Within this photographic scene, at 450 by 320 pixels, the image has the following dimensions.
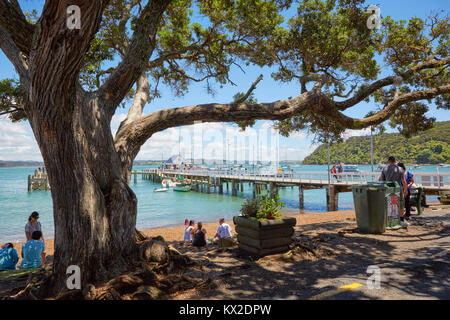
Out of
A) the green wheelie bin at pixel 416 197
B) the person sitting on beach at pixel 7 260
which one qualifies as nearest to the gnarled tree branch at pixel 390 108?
the green wheelie bin at pixel 416 197

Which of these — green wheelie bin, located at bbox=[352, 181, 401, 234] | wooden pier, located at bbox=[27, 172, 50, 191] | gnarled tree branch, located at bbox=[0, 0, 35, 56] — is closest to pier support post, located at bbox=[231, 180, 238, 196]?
green wheelie bin, located at bbox=[352, 181, 401, 234]

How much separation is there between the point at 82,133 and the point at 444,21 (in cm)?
1085

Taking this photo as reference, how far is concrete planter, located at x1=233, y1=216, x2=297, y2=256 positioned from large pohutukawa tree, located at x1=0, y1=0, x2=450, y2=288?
2.10 m

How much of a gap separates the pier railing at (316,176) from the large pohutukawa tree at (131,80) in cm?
1146

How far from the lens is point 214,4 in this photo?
324 inches

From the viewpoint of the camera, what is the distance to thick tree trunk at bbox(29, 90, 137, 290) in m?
3.52

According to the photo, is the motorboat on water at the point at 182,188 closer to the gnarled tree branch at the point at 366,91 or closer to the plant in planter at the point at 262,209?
the gnarled tree branch at the point at 366,91

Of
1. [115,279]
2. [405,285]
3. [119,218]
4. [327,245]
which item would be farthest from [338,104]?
[115,279]

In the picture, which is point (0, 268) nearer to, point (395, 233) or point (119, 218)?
point (119, 218)

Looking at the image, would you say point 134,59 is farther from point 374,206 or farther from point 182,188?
point 182,188

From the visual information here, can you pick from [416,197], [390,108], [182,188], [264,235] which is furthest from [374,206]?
[182,188]

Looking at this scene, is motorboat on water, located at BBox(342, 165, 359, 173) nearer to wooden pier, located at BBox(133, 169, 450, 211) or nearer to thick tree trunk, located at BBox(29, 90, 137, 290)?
wooden pier, located at BBox(133, 169, 450, 211)

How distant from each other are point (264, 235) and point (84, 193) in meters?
3.09

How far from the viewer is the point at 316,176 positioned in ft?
107
